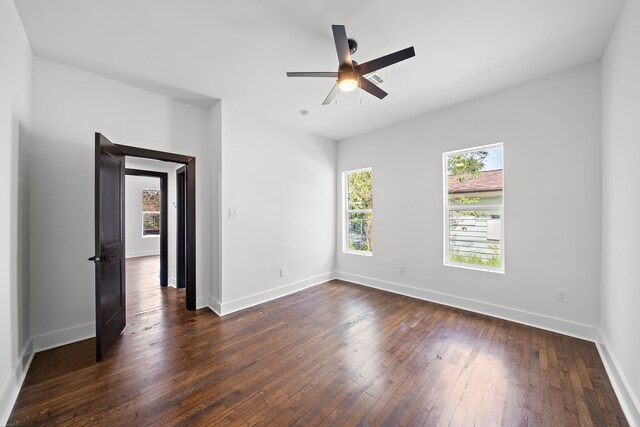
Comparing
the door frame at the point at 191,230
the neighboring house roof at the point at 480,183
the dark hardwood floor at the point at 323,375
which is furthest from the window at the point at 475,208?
the door frame at the point at 191,230

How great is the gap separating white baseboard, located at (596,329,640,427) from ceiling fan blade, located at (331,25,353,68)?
9.87 feet

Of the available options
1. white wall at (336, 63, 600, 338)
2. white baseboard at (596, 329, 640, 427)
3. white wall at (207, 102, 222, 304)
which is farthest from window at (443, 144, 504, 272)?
white wall at (207, 102, 222, 304)

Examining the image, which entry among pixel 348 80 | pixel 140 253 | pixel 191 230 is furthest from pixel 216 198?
pixel 140 253

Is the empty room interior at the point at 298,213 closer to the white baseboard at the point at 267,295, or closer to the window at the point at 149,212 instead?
the white baseboard at the point at 267,295

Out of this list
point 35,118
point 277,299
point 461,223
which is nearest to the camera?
point 35,118

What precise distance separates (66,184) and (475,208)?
15.6 feet

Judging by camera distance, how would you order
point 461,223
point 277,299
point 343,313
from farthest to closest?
point 277,299, point 461,223, point 343,313

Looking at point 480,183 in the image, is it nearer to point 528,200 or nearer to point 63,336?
point 528,200

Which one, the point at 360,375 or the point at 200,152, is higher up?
the point at 200,152

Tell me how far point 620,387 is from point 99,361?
163 inches

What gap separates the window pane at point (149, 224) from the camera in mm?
8375

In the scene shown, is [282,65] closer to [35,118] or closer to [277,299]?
[35,118]

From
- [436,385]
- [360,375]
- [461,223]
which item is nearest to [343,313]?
[360,375]

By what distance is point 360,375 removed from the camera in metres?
2.04
